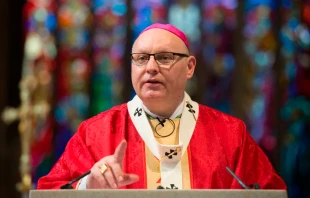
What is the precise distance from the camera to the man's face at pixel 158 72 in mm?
3912

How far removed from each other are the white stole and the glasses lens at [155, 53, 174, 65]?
0.30 m

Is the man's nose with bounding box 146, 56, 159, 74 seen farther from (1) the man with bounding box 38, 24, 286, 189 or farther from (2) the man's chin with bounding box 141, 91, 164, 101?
(2) the man's chin with bounding box 141, 91, 164, 101

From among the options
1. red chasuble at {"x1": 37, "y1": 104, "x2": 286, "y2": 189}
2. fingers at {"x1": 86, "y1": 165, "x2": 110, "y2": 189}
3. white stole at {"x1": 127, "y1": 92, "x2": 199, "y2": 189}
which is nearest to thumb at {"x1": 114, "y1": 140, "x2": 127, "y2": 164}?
fingers at {"x1": 86, "y1": 165, "x2": 110, "y2": 189}

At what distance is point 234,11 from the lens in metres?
7.71

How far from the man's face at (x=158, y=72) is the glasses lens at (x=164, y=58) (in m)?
0.02

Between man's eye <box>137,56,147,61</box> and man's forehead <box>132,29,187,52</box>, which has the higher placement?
man's forehead <box>132,29,187,52</box>

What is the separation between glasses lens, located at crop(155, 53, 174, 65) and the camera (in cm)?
394

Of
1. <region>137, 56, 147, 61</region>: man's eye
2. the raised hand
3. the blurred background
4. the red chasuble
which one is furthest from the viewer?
the blurred background

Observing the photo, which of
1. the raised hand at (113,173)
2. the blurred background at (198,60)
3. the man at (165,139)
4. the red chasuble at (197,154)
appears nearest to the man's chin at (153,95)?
the man at (165,139)

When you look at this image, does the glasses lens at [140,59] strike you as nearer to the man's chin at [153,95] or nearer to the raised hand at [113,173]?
the man's chin at [153,95]

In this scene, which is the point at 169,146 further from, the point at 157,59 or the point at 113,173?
the point at 113,173

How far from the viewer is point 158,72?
392 cm

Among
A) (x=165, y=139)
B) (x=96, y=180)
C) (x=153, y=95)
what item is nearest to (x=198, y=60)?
(x=165, y=139)

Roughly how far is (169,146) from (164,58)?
0.50m
